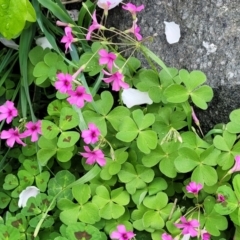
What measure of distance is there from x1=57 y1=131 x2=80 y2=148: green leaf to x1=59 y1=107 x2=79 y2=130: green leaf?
0.07ft

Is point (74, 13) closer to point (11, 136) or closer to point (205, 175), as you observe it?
point (11, 136)

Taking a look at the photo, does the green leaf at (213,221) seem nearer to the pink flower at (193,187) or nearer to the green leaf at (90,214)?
the pink flower at (193,187)

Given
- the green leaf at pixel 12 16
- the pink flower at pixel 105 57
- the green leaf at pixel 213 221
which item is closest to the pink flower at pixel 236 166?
the green leaf at pixel 213 221

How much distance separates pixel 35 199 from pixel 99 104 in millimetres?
346

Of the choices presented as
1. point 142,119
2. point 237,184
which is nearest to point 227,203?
point 237,184

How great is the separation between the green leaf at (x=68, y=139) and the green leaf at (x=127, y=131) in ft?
0.43

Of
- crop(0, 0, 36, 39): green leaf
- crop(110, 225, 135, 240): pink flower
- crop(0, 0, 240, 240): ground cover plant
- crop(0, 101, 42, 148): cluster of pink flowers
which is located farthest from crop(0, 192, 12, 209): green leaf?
crop(0, 0, 36, 39): green leaf

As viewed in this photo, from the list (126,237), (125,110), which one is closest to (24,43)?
(125,110)

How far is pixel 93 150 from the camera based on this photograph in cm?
140

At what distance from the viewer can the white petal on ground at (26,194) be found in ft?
5.03

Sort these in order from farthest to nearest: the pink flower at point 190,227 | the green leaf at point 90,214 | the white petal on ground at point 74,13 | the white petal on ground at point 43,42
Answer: the white petal on ground at point 74,13 → the white petal on ground at point 43,42 → the green leaf at point 90,214 → the pink flower at point 190,227

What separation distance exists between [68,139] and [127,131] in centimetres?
18

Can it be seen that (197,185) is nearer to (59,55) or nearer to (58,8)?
(59,55)

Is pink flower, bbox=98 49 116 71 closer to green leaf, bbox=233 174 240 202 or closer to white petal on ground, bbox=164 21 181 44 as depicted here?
white petal on ground, bbox=164 21 181 44
